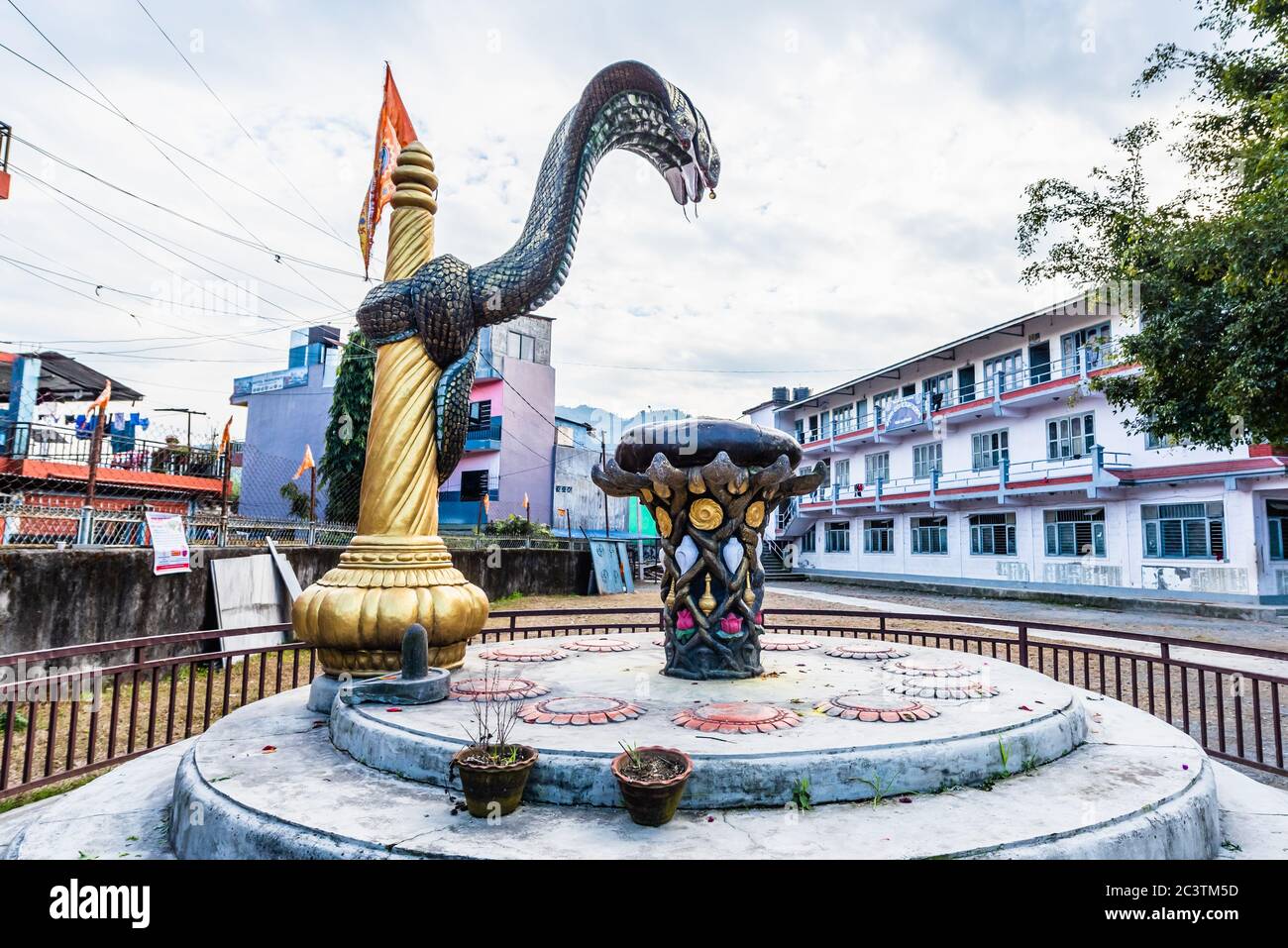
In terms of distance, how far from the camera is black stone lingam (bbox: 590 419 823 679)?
522cm

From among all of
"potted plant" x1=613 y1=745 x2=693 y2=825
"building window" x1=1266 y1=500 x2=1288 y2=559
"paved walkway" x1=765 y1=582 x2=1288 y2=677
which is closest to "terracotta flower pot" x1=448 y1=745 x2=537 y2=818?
"potted plant" x1=613 y1=745 x2=693 y2=825

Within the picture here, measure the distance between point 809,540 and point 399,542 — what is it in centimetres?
3341

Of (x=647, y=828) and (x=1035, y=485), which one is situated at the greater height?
(x=1035, y=485)

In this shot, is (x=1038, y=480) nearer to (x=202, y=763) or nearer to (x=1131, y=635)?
(x=1131, y=635)

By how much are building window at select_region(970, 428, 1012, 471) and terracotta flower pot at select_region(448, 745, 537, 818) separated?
84.2ft

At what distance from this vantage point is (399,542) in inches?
194

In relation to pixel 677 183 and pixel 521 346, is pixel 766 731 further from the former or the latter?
pixel 521 346

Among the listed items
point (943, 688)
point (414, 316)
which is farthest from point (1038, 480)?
point (414, 316)

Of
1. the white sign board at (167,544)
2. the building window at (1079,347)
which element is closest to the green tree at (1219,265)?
the building window at (1079,347)

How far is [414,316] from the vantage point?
5.20 m

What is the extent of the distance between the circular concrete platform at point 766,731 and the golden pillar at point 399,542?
20.3 inches

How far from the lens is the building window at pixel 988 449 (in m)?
25.6

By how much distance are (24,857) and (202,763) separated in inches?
28.2

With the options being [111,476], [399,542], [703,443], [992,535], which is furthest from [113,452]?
[992,535]
